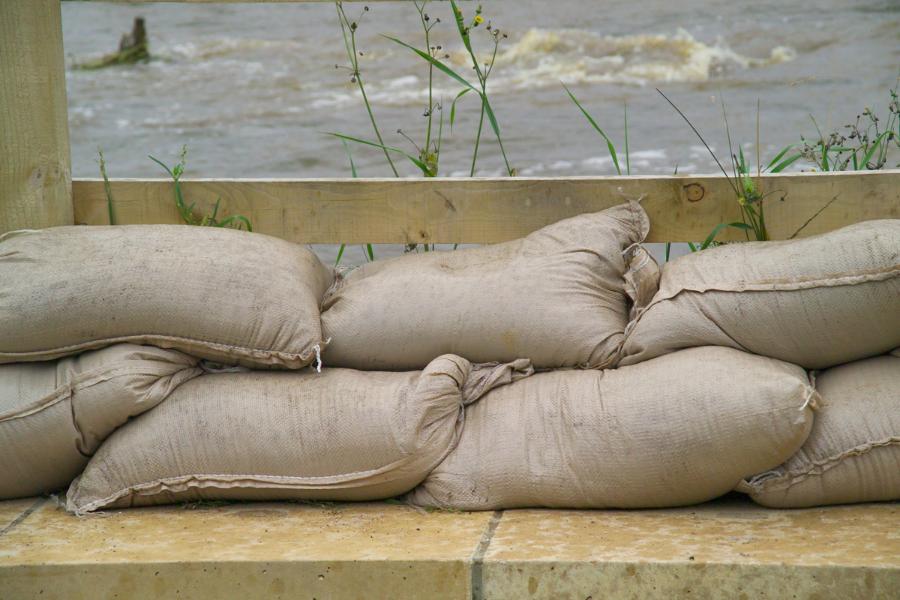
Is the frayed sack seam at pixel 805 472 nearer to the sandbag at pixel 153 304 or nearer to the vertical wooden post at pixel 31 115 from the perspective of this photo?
the sandbag at pixel 153 304

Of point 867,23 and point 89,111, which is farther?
point 867,23

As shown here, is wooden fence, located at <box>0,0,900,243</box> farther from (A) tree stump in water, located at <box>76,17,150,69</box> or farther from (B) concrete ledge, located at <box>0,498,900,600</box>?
(A) tree stump in water, located at <box>76,17,150,69</box>

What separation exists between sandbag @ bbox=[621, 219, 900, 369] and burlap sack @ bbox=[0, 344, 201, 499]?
107 cm

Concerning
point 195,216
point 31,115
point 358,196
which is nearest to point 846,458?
point 358,196

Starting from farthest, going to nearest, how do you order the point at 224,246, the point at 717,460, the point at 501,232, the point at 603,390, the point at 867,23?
1. the point at 867,23
2. the point at 501,232
3. the point at 224,246
4. the point at 603,390
5. the point at 717,460

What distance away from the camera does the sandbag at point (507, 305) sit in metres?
2.65

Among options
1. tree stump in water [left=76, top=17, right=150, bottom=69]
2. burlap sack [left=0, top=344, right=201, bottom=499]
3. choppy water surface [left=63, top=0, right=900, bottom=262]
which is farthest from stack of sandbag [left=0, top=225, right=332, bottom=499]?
tree stump in water [left=76, top=17, right=150, bottom=69]

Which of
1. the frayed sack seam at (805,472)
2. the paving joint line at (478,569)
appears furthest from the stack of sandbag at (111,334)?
the frayed sack seam at (805,472)

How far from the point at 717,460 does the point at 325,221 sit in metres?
1.31

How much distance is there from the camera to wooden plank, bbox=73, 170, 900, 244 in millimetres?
2971

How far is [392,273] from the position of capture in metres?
2.82

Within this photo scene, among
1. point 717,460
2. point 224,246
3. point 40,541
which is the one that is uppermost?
point 224,246

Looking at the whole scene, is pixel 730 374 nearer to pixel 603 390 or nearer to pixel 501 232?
pixel 603 390

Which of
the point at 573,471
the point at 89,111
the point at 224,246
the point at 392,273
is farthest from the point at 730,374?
the point at 89,111
